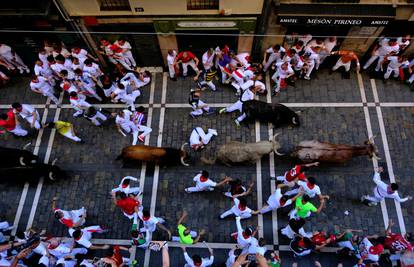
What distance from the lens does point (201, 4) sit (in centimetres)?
1252

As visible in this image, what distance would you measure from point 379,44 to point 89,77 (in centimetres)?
1205

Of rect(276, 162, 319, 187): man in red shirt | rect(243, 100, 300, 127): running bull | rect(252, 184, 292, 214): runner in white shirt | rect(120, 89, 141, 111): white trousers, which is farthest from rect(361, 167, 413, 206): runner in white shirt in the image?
rect(120, 89, 141, 111): white trousers

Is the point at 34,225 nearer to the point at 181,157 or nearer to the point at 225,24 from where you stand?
the point at 181,157

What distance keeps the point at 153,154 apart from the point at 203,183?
214 centimetres

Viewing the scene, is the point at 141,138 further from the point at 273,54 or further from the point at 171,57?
the point at 273,54

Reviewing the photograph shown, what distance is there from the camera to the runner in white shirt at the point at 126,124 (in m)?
12.9

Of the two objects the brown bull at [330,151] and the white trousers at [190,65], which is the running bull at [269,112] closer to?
the brown bull at [330,151]

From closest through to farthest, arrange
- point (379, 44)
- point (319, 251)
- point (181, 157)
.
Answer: point (319, 251) → point (181, 157) → point (379, 44)

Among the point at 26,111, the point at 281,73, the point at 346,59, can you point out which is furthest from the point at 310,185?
the point at 26,111

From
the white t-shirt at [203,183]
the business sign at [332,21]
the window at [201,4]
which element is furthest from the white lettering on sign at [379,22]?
the white t-shirt at [203,183]

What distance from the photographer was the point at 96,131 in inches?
565

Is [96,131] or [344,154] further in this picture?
[96,131]

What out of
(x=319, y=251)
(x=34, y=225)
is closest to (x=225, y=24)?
(x=319, y=251)

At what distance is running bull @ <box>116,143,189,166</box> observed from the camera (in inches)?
482
